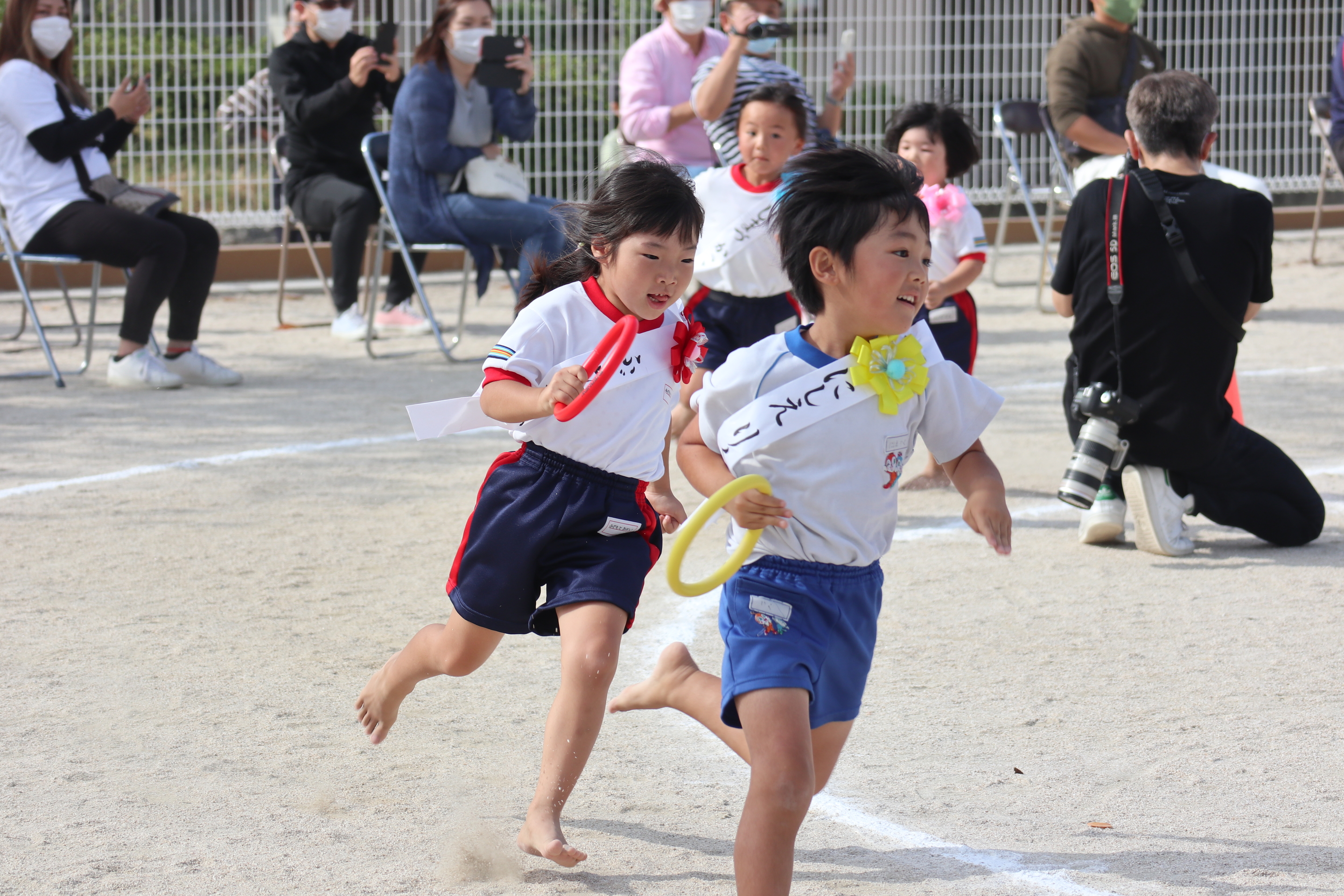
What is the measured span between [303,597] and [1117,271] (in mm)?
2869

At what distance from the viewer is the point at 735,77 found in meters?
6.91

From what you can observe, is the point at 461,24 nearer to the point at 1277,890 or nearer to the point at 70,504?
the point at 70,504

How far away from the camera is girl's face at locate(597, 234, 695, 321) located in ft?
10.2

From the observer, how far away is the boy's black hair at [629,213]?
10.2ft

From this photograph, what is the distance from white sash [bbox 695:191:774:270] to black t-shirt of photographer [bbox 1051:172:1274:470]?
1068 mm

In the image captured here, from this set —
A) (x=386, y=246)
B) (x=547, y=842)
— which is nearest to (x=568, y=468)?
(x=547, y=842)

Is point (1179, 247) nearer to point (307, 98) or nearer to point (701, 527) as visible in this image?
point (701, 527)

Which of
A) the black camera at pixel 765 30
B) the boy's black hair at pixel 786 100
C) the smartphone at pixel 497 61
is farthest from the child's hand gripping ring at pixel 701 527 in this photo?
the smartphone at pixel 497 61

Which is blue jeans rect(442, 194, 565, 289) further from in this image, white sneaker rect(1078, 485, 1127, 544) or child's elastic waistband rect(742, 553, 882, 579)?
child's elastic waistband rect(742, 553, 882, 579)

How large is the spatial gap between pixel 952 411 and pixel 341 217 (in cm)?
718

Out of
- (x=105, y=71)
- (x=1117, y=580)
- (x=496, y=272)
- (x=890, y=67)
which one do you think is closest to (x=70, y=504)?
(x=1117, y=580)

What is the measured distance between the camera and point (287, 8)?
1240cm

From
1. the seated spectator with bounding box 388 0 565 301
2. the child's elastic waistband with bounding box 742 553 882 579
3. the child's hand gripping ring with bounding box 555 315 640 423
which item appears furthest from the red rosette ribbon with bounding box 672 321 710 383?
the seated spectator with bounding box 388 0 565 301

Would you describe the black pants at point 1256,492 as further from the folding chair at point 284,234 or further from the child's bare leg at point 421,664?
the folding chair at point 284,234
